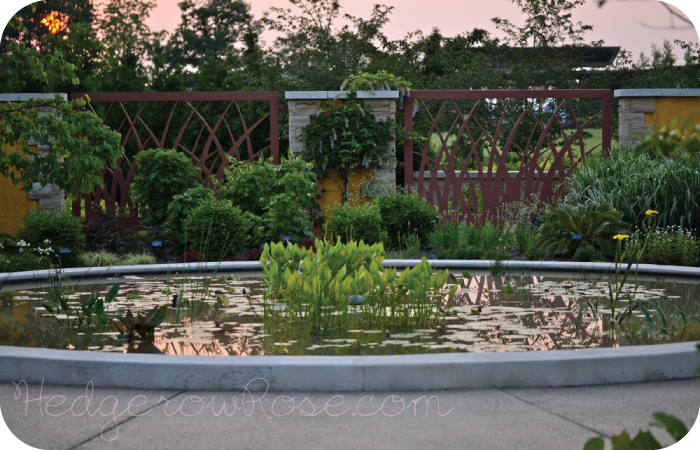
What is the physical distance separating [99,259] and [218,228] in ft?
4.58

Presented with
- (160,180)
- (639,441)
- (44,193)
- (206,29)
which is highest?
(206,29)

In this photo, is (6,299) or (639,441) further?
(6,299)

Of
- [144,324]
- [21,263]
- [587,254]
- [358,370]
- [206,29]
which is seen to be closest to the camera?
[358,370]

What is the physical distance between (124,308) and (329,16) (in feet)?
53.1

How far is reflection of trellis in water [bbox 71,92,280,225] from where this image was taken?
37.2 feet

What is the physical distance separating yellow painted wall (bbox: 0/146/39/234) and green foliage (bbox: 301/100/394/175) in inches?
159

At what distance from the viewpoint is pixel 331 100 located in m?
11.3

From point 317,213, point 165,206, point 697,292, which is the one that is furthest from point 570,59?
point 697,292

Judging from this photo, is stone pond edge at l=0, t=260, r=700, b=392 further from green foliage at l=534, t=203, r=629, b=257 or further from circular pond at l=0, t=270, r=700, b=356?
green foliage at l=534, t=203, r=629, b=257

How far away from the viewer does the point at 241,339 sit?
449cm

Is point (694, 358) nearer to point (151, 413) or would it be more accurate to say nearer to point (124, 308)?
point (151, 413)

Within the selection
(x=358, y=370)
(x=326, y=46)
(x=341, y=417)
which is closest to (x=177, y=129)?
(x=326, y=46)

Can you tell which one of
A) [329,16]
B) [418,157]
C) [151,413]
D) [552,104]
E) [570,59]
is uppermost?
[329,16]

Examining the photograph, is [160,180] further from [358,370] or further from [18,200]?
[358,370]
